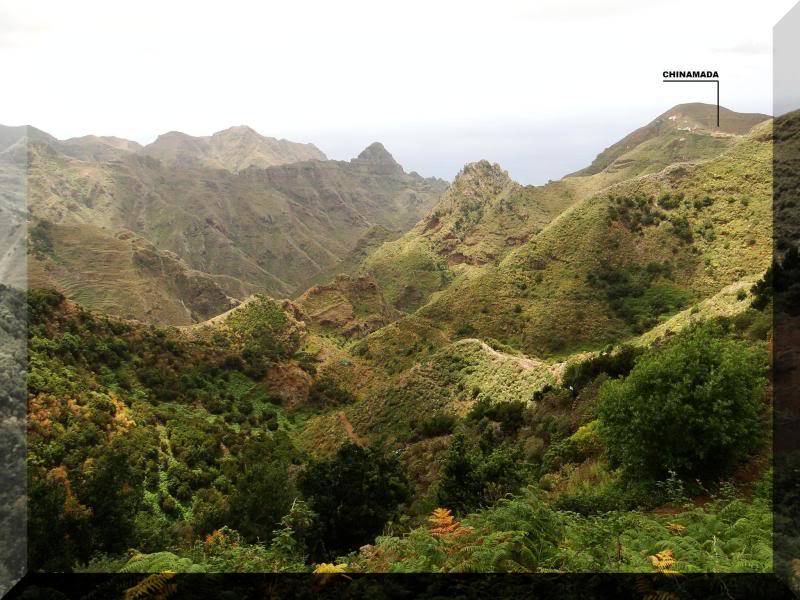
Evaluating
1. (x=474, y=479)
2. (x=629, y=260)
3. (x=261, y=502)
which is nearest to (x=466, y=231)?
(x=629, y=260)

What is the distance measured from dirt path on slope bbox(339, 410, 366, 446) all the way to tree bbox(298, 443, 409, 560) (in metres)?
19.9

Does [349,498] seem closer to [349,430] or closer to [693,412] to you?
[693,412]

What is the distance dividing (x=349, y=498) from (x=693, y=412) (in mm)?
9157

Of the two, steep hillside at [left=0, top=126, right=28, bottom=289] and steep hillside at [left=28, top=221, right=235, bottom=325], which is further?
steep hillside at [left=28, top=221, right=235, bottom=325]

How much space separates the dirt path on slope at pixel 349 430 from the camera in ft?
120

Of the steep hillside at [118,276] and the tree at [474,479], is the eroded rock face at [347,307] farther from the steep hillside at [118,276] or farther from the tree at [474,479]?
the tree at [474,479]

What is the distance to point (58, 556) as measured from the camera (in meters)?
12.1

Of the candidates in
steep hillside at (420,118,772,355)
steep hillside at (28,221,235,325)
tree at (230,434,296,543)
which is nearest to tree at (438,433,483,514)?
tree at (230,434,296,543)

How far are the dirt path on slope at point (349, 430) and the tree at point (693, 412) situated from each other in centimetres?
2452

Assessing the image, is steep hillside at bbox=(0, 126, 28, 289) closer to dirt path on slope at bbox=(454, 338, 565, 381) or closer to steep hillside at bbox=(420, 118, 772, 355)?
dirt path on slope at bbox=(454, 338, 565, 381)

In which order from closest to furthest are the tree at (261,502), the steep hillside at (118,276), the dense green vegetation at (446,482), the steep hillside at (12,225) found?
the dense green vegetation at (446,482)
the tree at (261,502)
the steep hillside at (12,225)
the steep hillside at (118,276)

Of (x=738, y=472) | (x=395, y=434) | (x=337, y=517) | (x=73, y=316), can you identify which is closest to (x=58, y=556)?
(x=337, y=517)

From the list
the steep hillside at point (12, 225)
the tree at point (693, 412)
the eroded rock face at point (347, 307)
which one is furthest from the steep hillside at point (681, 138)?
the steep hillside at point (12, 225)

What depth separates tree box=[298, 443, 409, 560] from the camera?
13.7 metres
